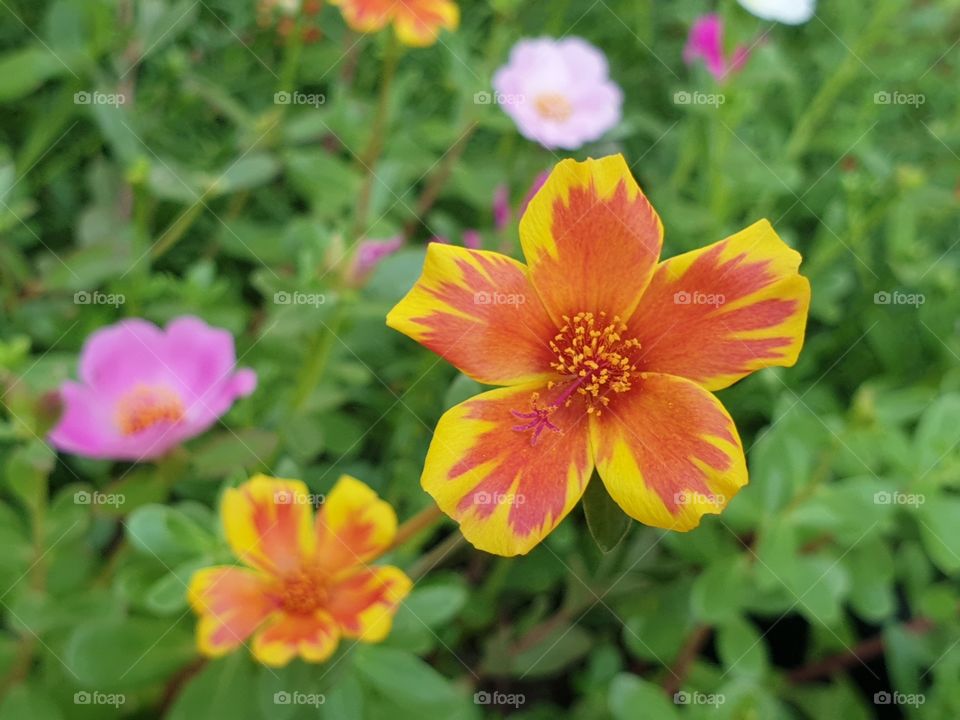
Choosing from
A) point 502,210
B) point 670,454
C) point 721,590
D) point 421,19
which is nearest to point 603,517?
point 670,454

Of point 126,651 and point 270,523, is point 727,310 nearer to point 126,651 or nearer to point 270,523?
point 270,523

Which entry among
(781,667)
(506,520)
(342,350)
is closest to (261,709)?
(506,520)

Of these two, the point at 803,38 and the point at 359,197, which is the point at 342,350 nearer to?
the point at 359,197

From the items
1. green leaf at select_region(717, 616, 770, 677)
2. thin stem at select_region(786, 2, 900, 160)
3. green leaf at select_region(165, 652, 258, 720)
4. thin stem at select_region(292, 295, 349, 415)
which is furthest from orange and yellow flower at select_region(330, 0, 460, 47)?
green leaf at select_region(717, 616, 770, 677)

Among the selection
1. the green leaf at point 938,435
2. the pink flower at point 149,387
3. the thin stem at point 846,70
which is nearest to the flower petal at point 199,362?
the pink flower at point 149,387

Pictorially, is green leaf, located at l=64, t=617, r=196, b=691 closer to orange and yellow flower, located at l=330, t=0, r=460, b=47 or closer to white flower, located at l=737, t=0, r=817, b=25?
orange and yellow flower, located at l=330, t=0, r=460, b=47
